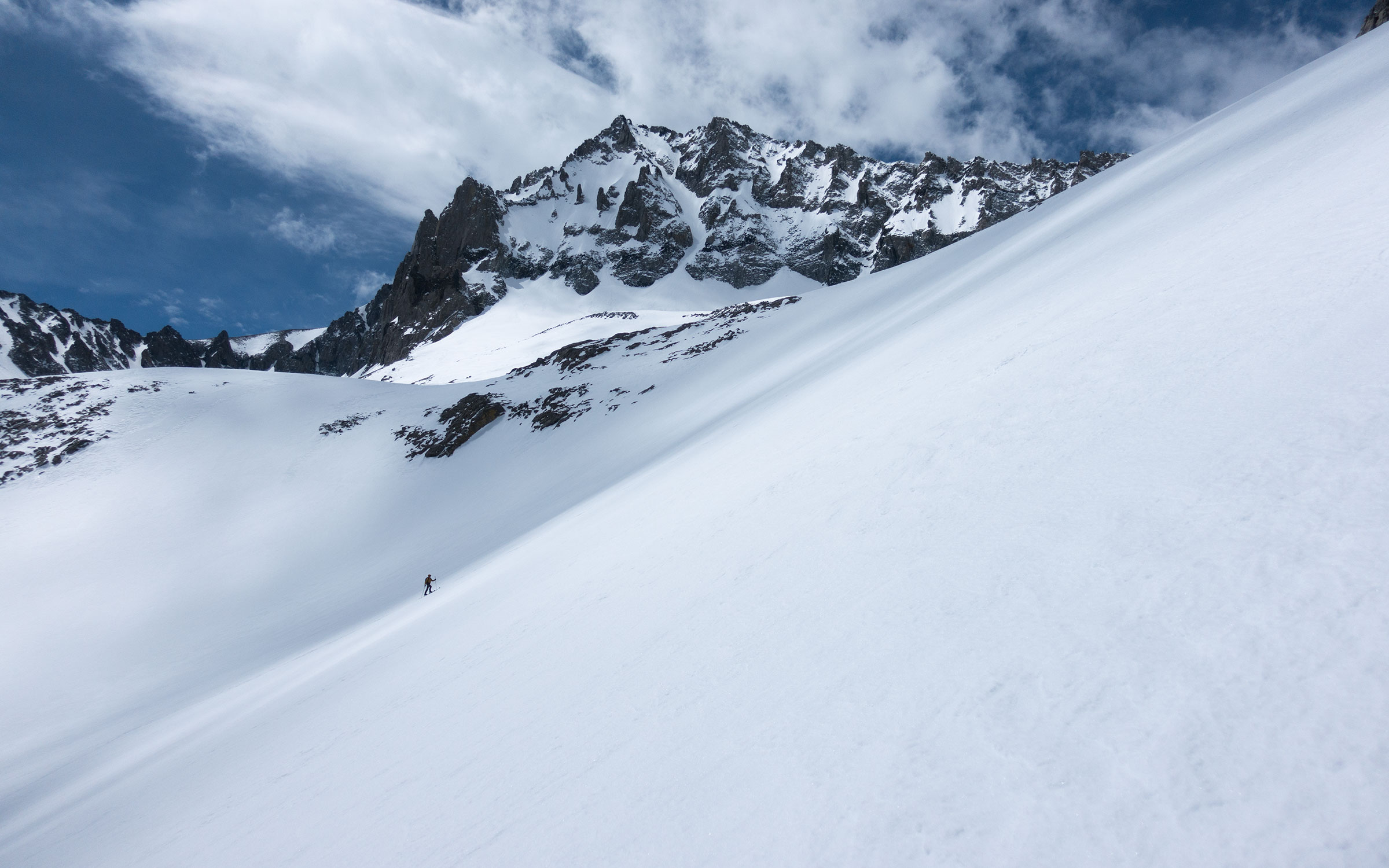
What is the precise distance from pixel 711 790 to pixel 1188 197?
455 inches

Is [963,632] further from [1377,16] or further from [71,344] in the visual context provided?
[71,344]

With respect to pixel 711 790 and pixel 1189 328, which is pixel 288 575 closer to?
pixel 711 790

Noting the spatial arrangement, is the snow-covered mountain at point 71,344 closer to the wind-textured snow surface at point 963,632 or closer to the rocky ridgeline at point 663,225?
the rocky ridgeline at point 663,225

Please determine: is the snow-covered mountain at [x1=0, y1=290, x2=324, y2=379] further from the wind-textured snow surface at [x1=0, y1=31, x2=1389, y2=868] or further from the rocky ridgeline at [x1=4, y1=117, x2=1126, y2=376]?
the wind-textured snow surface at [x1=0, y1=31, x2=1389, y2=868]

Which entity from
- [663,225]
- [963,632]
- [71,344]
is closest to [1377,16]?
[963,632]

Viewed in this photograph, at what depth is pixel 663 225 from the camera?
5522 inches

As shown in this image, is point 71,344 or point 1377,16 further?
point 71,344

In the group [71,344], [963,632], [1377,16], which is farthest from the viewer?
[71,344]

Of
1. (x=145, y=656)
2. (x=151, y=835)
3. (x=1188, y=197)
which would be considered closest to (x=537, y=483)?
(x=145, y=656)

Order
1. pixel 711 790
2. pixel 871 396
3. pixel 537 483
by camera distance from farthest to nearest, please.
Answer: pixel 537 483
pixel 871 396
pixel 711 790

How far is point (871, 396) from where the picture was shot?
28.2 ft

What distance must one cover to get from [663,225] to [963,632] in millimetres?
146584

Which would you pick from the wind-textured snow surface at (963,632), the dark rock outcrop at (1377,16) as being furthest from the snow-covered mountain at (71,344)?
the dark rock outcrop at (1377,16)

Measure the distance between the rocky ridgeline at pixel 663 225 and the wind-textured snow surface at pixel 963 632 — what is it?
11721 centimetres
